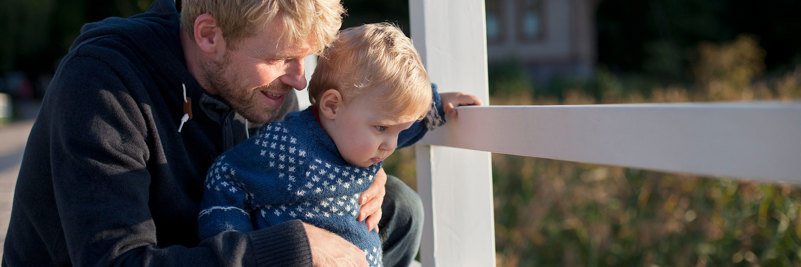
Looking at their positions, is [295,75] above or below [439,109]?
above

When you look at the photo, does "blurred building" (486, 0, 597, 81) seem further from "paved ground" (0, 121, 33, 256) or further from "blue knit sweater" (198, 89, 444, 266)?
"blue knit sweater" (198, 89, 444, 266)

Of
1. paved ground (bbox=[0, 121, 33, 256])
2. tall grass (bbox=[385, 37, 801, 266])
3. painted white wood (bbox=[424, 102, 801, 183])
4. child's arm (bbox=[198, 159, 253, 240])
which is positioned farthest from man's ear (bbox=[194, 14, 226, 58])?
tall grass (bbox=[385, 37, 801, 266])

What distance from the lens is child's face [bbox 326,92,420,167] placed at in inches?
65.9

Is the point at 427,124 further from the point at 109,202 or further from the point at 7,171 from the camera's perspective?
the point at 7,171

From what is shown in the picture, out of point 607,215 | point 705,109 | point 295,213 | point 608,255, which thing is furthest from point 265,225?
point 607,215

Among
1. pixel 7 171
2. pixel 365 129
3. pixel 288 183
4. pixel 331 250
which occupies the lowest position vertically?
pixel 7 171

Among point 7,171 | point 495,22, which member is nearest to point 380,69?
point 7,171

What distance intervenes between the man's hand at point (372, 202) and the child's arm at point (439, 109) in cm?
13

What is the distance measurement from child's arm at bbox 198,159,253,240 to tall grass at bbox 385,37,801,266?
1863 mm

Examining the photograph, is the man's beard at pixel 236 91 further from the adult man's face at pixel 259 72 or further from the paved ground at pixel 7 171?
the paved ground at pixel 7 171

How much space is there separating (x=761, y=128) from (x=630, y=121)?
0.81ft

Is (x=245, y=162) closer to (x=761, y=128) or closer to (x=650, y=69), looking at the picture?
(x=761, y=128)

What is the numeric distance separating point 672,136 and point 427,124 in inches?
35.6

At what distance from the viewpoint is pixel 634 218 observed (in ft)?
12.3
